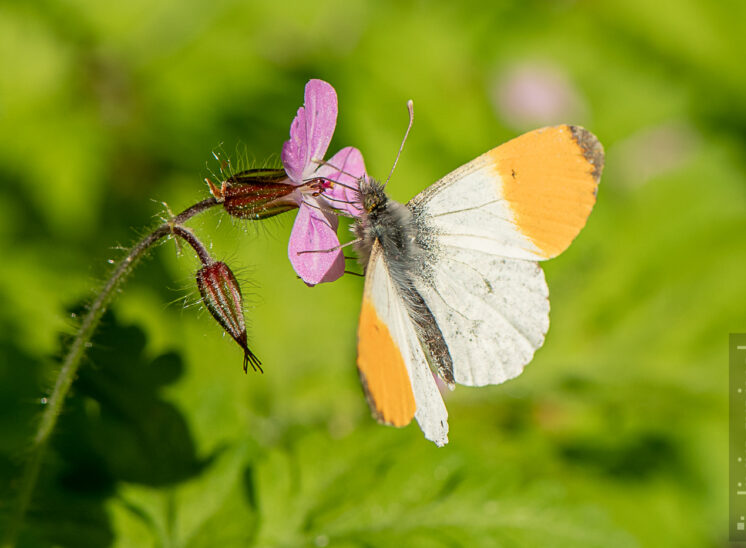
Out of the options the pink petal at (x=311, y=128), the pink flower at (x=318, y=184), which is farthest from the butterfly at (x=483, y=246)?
the pink petal at (x=311, y=128)

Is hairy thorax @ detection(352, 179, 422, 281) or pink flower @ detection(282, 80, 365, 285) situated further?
hairy thorax @ detection(352, 179, 422, 281)

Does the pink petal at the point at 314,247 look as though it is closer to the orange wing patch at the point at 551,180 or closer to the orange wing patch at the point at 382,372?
the orange wing patch at the point at 382,372

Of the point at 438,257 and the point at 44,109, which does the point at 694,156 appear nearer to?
the point at 438,257

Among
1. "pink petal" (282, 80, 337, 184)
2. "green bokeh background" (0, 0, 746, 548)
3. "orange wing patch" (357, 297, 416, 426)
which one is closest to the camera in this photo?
"orange wing patch" (357, 297, 416, 426)

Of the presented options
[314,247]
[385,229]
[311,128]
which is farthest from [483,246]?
[311,128]

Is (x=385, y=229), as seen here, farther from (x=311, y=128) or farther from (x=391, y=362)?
(x=391, y=362)

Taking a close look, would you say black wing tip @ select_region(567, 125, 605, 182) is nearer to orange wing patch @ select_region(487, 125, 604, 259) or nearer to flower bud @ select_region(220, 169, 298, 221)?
orange wing patch @ select_region(487, 125, 604, 259)

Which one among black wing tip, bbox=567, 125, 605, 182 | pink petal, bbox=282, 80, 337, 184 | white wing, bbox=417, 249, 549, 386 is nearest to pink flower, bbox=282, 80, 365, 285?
pink petal, bbox=282, 80, 337, 184

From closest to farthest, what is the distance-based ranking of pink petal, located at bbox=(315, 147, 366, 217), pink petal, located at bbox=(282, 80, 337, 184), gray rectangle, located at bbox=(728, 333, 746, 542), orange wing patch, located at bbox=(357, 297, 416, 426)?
1. orange wing patch, located at bbox=(357, 297, 416, 426)
2. pink petal, located at bbox=(282, 80, 337, 184)
3. pink petal, located at bbox=(315, 147, 366, 217)
4. gray rectangle, located at bbox=(728, 333, 746, 542)
